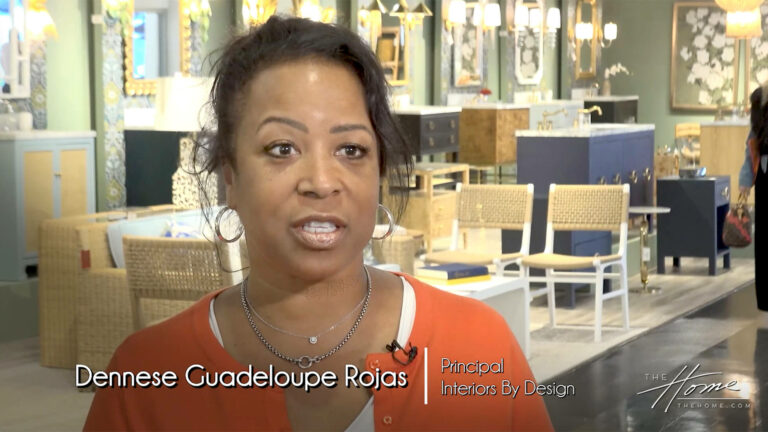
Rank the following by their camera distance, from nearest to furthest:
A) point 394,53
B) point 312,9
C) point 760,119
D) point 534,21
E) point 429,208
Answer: point 760,119 < point 312,9 < point 429,208 < point 394,53 < point 534,21

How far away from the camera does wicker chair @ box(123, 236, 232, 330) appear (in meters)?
4.17

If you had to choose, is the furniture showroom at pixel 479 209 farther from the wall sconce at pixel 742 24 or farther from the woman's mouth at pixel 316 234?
the woman's mouth at pixel 316 234

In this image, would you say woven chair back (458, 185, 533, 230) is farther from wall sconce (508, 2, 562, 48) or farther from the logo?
wall sconce (508, 2, 562, 48)

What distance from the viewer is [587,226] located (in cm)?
600

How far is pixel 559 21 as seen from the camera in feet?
38.2

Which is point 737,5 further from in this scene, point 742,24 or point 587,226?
point 587,226

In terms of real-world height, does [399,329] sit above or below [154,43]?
below

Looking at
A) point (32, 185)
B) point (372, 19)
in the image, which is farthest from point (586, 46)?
point (32, 185)

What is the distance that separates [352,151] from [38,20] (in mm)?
6102

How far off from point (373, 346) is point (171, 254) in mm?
3346

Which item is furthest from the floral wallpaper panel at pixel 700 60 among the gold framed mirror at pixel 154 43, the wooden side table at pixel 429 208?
the gold framed mirror at pixel 154 43

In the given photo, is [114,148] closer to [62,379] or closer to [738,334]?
[62,379]

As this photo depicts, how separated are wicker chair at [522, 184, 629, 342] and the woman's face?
4896 mm

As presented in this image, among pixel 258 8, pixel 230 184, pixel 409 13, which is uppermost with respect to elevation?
pixel 409 13
